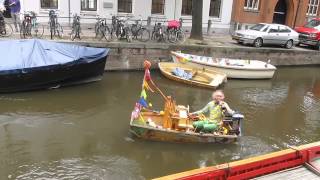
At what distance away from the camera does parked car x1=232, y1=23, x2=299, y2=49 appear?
2302cm

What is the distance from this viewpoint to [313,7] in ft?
104

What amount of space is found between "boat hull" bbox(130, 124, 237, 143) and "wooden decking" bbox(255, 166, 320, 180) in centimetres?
298

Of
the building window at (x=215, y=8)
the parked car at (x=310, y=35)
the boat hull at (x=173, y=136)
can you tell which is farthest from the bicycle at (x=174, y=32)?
the boat hull at (x=173, y=136)

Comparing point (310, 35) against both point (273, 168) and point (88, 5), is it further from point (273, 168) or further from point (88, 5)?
point (273, 168)

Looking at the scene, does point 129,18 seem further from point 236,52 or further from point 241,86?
point 241,86

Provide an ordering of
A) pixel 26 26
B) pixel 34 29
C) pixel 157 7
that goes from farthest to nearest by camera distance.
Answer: pixel 157 7 → pixel 34 29 → pixel 26 26

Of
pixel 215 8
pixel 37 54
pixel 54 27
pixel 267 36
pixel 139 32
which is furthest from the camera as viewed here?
pixel 215 8

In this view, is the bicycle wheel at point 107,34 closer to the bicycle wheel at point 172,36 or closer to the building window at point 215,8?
the bicycle wheel at point 172,36

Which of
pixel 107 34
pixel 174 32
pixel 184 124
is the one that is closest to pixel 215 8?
pixel 174 32

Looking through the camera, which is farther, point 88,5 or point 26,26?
point 88,5

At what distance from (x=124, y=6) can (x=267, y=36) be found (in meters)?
8.08

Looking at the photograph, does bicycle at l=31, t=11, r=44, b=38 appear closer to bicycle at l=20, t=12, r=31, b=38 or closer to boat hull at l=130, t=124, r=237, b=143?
bicycle at l=20, t=12, r=31, b=38

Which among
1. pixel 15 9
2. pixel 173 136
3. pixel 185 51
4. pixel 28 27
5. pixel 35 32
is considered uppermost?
pixel 15 9

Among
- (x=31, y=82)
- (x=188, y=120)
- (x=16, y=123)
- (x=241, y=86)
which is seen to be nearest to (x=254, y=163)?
(x=188, y=120)
